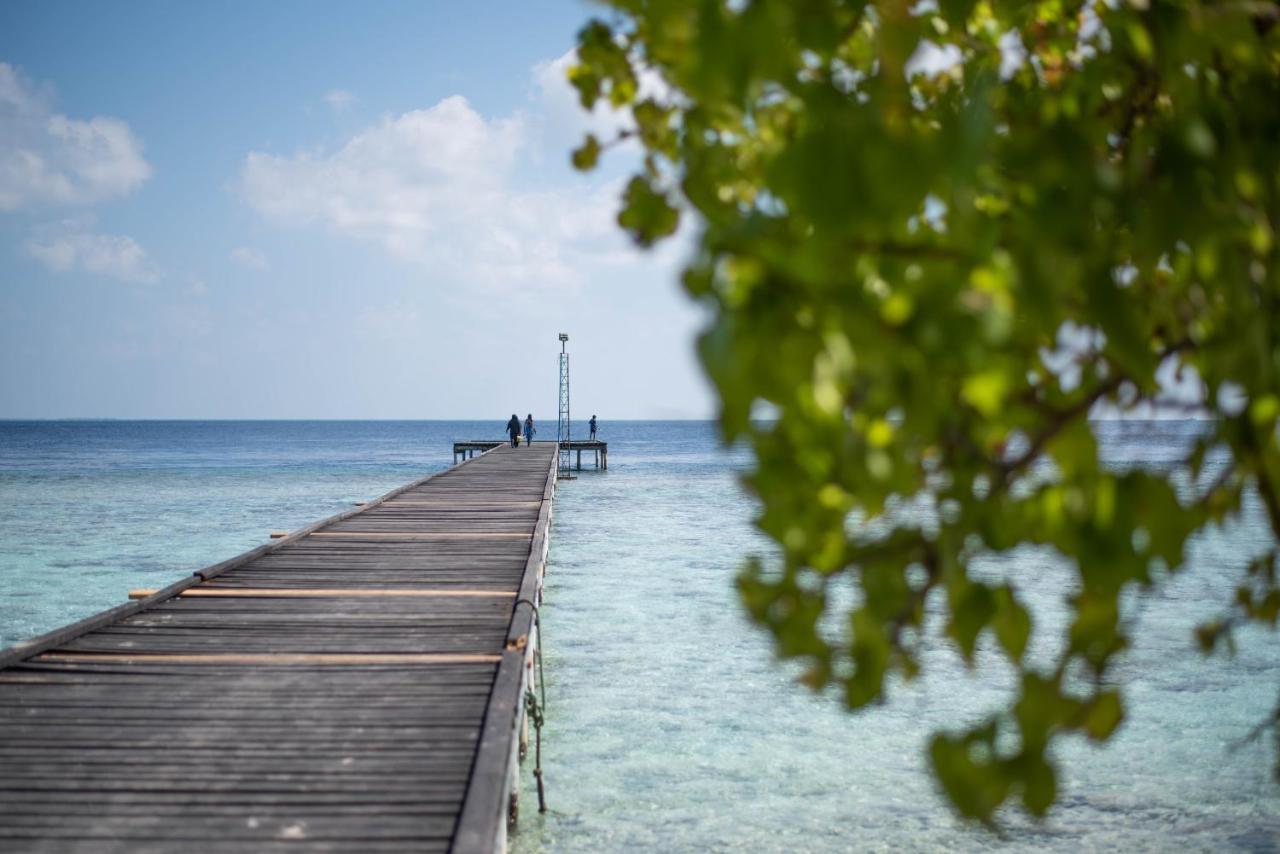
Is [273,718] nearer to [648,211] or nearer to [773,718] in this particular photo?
[648,211]

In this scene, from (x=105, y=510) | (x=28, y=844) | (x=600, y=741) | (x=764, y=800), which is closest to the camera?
(x=28, y=844)

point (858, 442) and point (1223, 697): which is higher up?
point (858, 442)

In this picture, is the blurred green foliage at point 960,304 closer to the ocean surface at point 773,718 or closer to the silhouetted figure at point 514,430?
the ocean surface at point 773,718

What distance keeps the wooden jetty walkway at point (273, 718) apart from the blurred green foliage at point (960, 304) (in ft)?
8.82

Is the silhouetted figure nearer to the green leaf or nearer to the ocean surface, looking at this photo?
the ocean surface

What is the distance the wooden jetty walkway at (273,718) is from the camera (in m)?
3.82

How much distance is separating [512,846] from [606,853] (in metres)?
0.71

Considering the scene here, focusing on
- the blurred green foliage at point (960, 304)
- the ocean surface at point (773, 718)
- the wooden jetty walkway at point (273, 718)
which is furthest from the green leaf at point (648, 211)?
the wooden jetty walkway at point (273, 718)

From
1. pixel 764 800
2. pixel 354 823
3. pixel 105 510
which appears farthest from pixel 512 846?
pixel 105 510

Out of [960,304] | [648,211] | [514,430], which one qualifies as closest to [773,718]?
[648,211]

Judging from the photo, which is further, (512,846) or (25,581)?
(25,581)

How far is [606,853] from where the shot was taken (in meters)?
6.96

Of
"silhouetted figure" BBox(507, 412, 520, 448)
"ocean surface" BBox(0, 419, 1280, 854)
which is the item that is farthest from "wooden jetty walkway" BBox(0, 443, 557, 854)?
"silhouetted figure" BBox(507, 412, 520, 448)

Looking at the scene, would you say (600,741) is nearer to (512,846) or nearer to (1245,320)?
(512,846)
